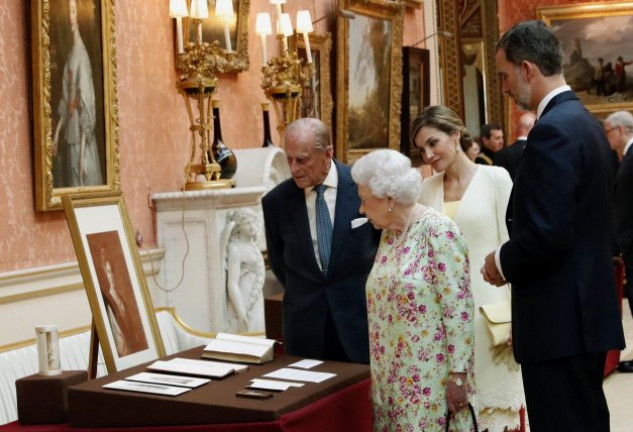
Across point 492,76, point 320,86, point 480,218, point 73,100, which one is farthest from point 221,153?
point 492,76

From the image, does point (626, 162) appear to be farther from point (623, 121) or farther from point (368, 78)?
point (368, 78)

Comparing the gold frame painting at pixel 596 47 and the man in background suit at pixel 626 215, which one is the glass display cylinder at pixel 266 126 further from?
the gold frame painting at pixel 596 47

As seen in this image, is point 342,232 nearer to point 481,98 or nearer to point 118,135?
point 118,135

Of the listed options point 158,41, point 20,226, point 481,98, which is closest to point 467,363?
point 20,226

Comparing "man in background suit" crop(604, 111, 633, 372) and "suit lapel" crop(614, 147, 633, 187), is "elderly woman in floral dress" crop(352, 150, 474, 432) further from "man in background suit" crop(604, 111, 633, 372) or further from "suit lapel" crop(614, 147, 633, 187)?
"suit lapel" crop(614, 147, 633, 187)

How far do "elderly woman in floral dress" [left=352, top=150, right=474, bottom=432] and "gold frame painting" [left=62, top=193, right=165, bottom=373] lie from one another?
123 centimetres

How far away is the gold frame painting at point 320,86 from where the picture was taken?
9.99 metres

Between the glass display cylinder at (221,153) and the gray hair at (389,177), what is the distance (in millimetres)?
3989

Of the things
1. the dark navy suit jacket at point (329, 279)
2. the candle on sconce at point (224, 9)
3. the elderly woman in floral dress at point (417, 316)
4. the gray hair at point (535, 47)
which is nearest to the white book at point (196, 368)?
the dark navy suit jacket at point (329, 279)

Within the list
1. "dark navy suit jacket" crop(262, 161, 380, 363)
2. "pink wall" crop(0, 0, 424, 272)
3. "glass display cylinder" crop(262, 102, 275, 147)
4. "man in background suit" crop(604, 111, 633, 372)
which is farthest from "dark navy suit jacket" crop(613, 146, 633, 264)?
"dark navy suit jacket" crop(262, 161, 380, 363)

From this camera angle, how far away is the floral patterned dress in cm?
390

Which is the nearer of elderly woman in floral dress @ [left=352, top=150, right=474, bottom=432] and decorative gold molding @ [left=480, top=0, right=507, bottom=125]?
elderly woman in floral dress @ [left=352, top=150, right=474, bottom=432]

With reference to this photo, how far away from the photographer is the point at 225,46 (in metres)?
8.56

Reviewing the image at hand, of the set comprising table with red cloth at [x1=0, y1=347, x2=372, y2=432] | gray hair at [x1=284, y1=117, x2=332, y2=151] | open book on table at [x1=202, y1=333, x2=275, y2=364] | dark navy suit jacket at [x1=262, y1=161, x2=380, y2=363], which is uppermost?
gray hair at [x1=284, y1=117, x2=332, y2=151]
